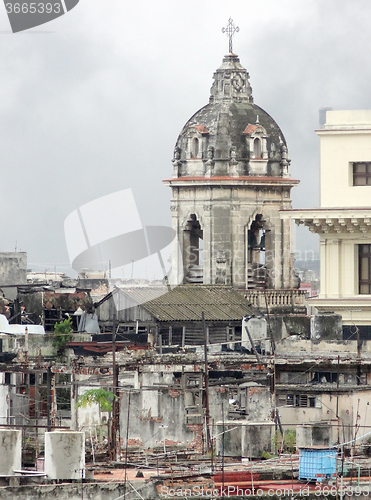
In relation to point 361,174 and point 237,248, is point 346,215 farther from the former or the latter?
point 237,248

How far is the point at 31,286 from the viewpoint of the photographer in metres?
92.0

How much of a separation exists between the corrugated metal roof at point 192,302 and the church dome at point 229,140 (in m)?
4.89

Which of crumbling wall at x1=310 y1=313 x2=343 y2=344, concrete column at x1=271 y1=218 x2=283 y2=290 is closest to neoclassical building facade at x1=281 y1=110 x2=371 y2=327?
crumbling wall at x1=310 y1=313 x2=343 y2=344

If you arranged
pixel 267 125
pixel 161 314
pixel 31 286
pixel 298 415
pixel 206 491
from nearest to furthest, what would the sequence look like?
pixel 206 491 < pixel 298 415 < pixel 161 314 < pixel 267 125 < pixel 31 286

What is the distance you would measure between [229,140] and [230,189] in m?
2.03

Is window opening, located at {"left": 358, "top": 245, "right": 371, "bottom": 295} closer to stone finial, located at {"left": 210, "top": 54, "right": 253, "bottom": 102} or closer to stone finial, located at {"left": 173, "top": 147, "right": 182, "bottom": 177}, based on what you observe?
stone finial, located at {"left": 173, "top": 147, "right": 182, "bottom": 177}

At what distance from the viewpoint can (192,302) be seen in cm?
7969

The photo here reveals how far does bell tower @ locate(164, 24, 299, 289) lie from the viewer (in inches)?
3268

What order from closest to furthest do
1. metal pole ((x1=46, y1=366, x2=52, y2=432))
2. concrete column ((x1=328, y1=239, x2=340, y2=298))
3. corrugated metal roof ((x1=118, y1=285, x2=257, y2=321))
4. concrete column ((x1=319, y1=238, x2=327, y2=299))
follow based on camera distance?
1. metal pole ((x1=46, y1=366, x2=52, y2=432))
2. concrete column ((x1=328, y1=239, x2=340, y2=298))
3. concrete column ((x1=319, y1=238, x2=327, y2=299))
4. corrugated metal roof ((x1=118, y1=285, x2=257, y2=321))

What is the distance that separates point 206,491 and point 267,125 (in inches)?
1580

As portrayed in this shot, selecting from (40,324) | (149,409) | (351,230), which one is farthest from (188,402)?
(40,324)

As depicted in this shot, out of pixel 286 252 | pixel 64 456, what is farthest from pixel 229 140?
pixel 64 456

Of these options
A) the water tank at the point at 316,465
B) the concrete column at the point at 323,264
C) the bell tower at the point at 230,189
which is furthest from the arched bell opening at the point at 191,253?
the water tank at the point at 316,465

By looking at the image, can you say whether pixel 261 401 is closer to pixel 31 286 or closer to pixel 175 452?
pixel 175 452
